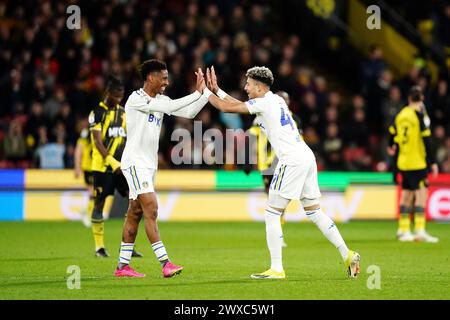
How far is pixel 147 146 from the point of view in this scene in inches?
446

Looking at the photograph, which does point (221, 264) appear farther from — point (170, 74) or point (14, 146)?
point (170, 74)

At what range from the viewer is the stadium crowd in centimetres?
2222

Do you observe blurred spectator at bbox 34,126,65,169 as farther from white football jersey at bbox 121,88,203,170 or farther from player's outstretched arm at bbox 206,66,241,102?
player's outstretched arm at bbox 206,66,241,102

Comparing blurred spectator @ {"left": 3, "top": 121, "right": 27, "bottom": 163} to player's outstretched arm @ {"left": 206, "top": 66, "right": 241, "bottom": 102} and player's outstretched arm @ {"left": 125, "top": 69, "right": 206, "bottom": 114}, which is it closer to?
player's outstretched arm @ {"left": 125, "top": 69, "right": 206, "bottom": 114}

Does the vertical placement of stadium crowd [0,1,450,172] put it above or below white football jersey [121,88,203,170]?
above

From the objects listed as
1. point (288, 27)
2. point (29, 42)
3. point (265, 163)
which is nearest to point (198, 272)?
point (265, 163)

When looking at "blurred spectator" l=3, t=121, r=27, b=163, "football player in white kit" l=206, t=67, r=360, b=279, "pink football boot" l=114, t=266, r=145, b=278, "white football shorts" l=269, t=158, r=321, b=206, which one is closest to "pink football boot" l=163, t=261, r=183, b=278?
"pink football boot" l=114, t=266, r=145, b=278

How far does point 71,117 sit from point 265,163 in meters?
7.22

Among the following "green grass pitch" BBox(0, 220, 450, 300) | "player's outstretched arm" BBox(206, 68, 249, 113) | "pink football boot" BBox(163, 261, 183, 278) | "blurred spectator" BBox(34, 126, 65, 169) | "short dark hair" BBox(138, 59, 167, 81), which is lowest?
"green grass pitch" BBox(0, 220, 450, 300)

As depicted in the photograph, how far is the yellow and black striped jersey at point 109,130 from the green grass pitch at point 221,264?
1.36 m

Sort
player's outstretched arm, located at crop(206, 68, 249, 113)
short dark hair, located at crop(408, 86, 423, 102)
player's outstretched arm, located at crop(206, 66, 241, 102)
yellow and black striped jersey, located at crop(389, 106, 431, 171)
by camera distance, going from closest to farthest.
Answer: player's outstretched arm, located at crop(206, 68, 249, 113), player's outstretched arm, located at crop(206, 66, 241, 102), short dark hair, located at crop(408, 86, 423, 102), yellow and black striped jersey, located at crop(389, 106, 431, 171)

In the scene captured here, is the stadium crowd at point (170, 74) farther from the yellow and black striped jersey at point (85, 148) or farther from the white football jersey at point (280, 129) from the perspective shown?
the white football jersey at point (280, 129)

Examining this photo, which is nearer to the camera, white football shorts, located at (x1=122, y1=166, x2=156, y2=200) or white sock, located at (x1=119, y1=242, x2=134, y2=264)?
white football shorts, located at (x1=122, y1=166, x2=156, y2=200)

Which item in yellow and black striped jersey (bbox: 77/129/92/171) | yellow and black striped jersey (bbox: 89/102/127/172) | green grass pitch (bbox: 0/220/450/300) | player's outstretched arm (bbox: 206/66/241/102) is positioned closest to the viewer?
green grass pitch (bbox: 0/220/450/300)
